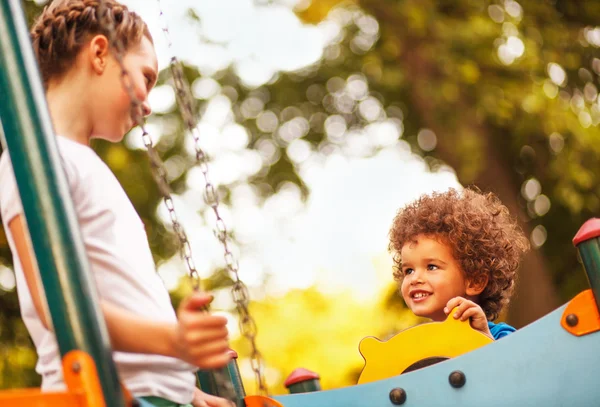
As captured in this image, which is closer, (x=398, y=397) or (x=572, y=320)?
(x=572, y=320)

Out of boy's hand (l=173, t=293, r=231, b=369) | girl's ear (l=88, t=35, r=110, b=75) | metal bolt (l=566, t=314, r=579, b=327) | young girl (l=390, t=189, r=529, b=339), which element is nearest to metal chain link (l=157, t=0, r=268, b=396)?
girl's ear (l=88, t=35, r=110, b=75)

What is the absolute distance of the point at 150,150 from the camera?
139cm

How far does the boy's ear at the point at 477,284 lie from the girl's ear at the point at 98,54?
1461 mm

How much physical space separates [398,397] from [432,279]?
676 mm

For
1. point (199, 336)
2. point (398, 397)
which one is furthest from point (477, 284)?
point (199, 336)

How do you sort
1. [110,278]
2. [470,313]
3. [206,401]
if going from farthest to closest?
[470,313] < [206,401] < [110,278]

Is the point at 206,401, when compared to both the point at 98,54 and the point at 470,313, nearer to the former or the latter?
the point at 470,313

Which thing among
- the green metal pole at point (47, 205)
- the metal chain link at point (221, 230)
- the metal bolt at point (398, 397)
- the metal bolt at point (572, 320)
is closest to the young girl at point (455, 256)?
the metal bolt at point (398, 397)

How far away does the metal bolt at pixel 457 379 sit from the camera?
1862mm

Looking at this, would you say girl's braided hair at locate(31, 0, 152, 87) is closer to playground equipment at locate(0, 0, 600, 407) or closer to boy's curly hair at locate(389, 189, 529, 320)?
playground equipment at locate(0, 0, 600, 407)

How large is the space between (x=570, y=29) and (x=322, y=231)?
5908 millimetres

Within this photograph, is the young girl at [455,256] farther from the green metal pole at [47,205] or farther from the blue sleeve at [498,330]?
the green metal pole at [47,205]

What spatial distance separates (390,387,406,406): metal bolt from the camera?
1.93 m

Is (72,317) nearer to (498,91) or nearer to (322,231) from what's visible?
(498,91)
